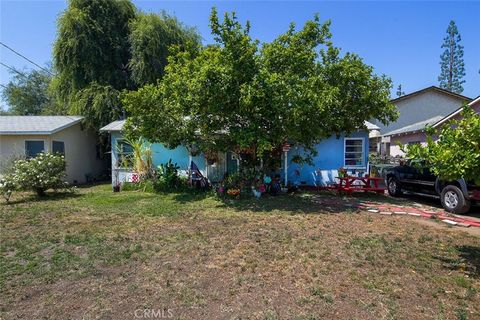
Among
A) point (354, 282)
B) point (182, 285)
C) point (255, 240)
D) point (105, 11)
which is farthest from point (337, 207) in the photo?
point (105, 11)

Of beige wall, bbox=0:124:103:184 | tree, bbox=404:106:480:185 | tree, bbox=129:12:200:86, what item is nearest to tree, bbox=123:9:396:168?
tree, bbox=404:106:480:185

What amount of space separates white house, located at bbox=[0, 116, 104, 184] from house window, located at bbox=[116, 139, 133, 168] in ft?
9.80

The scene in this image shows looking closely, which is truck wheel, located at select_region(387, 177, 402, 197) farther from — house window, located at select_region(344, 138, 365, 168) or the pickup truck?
house window, located at select_region(344, 138, 365, 168)

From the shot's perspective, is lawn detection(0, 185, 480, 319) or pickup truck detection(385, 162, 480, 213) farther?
pickup truck detection(385, 162, 480, 213)

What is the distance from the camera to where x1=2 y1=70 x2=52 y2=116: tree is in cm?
3431

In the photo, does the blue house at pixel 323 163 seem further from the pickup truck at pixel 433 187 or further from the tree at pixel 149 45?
the tree at pixel 149 45

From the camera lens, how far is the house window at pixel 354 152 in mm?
13930

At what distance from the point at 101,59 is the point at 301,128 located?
1468 cm

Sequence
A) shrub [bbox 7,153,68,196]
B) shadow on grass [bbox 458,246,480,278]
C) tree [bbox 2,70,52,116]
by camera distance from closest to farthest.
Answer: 1. shadow on grass [bbox 458,246,480,278]
2. shrub [bbox 7,153,68,196]
3. tree [bbox 2,70,52,116]

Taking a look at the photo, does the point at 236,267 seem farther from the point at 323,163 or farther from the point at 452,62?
the point at 452,62

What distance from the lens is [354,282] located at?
13.8 ft

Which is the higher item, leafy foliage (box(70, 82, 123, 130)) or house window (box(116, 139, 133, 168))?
leafy foliage (box(70, 82, 123, 130))

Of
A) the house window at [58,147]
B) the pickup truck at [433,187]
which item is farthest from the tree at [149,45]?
the pickup truck at [433,187]

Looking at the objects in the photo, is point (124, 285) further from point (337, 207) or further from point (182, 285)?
point (337, 207)
